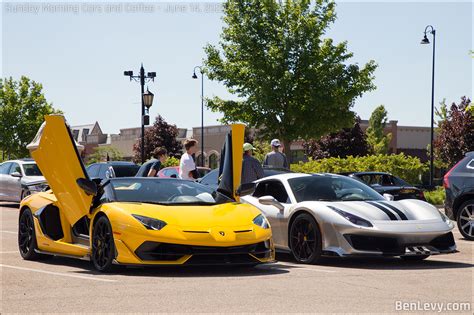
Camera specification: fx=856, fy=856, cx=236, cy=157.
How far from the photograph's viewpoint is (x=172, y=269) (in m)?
10.3

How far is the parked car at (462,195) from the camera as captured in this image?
1515 cm

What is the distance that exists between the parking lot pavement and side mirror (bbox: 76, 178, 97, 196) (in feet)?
3.11

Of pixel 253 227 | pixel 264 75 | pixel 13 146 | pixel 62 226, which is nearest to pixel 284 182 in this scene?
pixel 253 227

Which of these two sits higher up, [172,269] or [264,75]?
[264,75]

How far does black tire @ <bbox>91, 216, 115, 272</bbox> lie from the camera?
9.78m

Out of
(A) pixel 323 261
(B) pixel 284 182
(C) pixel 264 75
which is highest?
(C) pixel 264 75

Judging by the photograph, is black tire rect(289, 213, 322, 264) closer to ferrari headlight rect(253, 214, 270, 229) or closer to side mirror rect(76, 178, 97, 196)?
ferrari headlight rect(253, 214, 270, 229)

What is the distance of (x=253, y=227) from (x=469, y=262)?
3.20 metres

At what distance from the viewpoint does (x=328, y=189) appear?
11.9m

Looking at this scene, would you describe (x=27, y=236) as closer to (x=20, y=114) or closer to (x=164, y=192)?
(x=164, y=192)

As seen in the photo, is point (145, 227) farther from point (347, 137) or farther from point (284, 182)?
point (347, 137)

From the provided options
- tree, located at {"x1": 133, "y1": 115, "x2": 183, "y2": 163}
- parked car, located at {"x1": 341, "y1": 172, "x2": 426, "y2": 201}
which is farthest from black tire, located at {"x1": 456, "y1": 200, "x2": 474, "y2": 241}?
tree, located at {"x1": 133, "y1": 115, "x2": 183, "y2": 163}

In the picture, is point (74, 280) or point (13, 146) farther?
point (13, 146)

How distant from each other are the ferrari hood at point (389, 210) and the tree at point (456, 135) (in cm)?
4326
